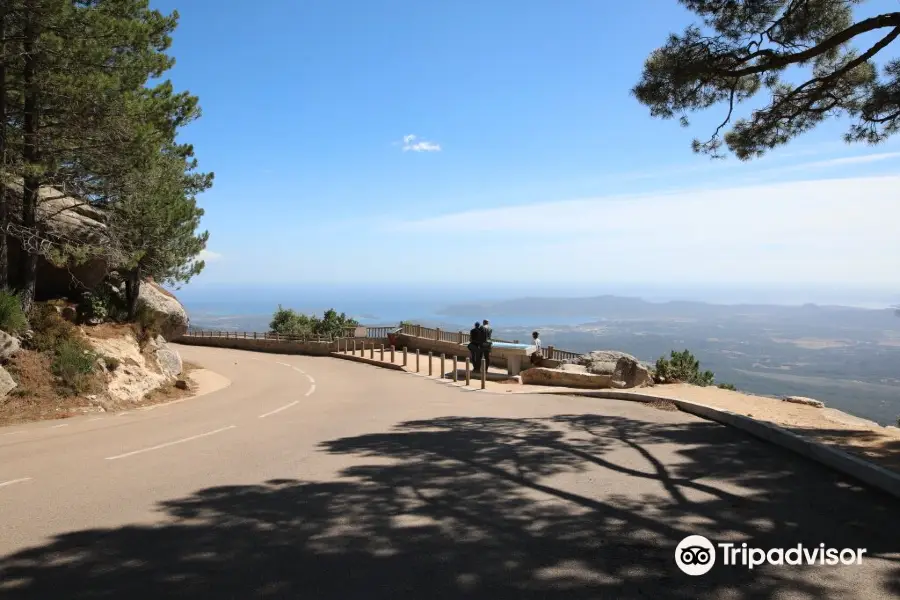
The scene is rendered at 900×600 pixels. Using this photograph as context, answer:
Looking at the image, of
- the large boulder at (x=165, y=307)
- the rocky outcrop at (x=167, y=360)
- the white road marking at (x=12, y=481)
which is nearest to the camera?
the white road marking at (x=12, y=481)

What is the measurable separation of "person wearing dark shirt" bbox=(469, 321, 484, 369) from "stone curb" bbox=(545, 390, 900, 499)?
10549mm

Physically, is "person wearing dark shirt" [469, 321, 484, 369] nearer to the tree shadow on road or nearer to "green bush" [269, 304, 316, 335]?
the tree shadow on road

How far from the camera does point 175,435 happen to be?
387 inches

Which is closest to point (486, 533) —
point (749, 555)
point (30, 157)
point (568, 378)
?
point (749, 555)

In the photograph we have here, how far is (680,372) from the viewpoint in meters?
17.8

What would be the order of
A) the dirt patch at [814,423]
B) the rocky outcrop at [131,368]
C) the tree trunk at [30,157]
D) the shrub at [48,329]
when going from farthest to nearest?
the rocky outcrop at [131,368] < the shrub at [48,329] < the tree trunk at [30,157] < the dirt patch at [814,423]

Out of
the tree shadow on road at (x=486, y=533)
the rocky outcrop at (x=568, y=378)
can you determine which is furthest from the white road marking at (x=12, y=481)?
the rocky outcrop at (x=568, y=378)

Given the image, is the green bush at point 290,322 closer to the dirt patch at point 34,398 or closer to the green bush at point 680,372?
the dirt patch at point 34,398

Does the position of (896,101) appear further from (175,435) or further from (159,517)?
(175,435)

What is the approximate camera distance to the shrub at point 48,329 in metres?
14.6

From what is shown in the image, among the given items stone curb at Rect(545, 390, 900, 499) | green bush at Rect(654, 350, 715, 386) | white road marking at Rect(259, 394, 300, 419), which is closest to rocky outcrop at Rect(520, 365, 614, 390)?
green bush at Rect(654, 350, 715, 386)

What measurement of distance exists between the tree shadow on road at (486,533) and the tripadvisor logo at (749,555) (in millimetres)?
96

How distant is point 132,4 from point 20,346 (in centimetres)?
912

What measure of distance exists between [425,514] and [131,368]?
1470 centimetres
